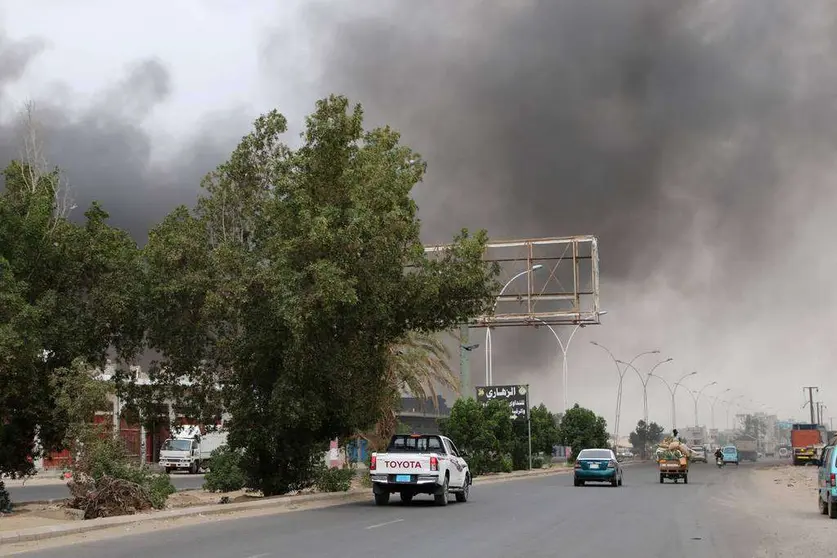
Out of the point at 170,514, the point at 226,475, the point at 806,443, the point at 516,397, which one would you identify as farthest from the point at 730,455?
the point at 170,514

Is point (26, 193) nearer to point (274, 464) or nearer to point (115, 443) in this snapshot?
point (115, 443)

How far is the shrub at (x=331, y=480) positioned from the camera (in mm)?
33938

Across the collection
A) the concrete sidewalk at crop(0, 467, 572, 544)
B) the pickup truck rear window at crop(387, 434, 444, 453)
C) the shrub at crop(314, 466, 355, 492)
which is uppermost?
the pickup truck rear window at crop(387, 434, 444, 453)

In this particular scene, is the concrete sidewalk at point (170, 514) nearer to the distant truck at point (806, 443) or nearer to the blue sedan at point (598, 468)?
the blue sedan at point (598, 468)

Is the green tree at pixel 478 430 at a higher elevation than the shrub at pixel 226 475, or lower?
higher

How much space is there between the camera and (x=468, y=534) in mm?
19719

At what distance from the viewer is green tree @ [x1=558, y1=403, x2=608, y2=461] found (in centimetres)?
8344

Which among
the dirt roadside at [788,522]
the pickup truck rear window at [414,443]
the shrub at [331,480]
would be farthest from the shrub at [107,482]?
the dirt roadside at [788,522]

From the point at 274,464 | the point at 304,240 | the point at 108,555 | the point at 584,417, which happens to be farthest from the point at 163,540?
the point at 584,417

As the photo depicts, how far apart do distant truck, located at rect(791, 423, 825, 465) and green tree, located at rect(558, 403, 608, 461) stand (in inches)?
850

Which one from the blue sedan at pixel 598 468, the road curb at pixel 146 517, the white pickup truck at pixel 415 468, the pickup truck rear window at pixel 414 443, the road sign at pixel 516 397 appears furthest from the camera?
the road sign at pixel 516 397

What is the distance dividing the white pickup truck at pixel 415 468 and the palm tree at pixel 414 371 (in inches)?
437

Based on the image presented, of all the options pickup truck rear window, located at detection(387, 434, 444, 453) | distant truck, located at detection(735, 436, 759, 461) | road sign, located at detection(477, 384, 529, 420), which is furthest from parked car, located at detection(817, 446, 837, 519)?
distant truck, located at detection(735, 436, 759, 461)

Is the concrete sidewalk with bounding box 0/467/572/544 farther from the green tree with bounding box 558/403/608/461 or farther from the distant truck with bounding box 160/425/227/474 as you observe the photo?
the green tree with bounding box 558/403/608/461
